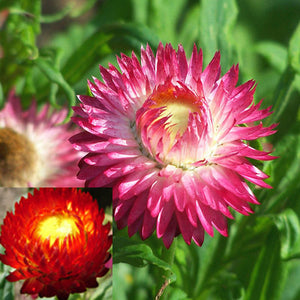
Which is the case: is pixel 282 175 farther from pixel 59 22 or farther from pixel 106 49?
pixel 59 22

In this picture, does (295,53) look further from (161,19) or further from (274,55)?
(161,19)

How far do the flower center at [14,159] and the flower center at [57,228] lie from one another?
11.0 inches

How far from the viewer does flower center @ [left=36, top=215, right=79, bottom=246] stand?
1.67ft

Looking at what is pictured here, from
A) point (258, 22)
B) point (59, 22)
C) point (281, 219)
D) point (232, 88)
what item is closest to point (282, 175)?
point (281, 219)

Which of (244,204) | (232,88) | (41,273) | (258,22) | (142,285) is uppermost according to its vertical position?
(258,22)

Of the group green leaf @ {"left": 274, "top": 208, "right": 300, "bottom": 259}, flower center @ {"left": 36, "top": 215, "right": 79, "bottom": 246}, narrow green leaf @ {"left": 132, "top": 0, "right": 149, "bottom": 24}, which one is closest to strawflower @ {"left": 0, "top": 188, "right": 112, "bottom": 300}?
flower center @ {"left": 36, "top": 215, "right": 79, "bottom": 246}

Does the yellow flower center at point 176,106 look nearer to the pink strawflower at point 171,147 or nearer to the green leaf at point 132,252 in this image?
the pink strawflower at point 171,147

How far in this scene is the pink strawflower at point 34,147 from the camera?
80cm

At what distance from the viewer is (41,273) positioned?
19.9 inches

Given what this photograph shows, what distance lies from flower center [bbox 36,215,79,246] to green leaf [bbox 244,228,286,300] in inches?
11.8

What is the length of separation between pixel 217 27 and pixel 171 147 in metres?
0.35

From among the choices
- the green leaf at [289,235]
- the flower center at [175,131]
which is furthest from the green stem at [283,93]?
the flower center at [175,131]

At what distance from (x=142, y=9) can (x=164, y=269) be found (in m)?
0.76

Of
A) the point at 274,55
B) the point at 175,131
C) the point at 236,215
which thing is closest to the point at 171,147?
the point at 175,131
